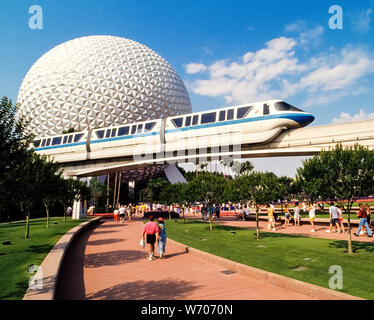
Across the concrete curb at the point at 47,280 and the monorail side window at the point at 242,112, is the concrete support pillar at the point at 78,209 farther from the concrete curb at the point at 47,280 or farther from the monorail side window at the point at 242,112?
the concrete curb at the point at 47,280

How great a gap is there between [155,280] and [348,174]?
7441 mm

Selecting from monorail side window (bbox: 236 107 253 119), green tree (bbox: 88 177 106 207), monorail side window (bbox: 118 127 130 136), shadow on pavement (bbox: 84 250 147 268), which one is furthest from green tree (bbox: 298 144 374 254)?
green tree (bbox: 88 177 106 207)

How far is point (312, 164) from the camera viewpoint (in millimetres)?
10336

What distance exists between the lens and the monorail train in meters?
22.4

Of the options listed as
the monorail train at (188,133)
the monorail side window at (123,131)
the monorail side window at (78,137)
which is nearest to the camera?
the monorail train at (188,133)

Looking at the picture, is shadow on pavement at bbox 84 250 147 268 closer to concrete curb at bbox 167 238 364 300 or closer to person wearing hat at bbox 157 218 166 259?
person wearing hat at bbox 157 218 166 259

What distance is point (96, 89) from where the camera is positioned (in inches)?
1789

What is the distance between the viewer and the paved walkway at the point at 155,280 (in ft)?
19.1

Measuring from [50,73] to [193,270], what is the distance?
174ft

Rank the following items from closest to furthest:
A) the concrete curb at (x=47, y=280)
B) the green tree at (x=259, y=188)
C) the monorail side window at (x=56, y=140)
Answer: the concrete curb at (x=47, y=280) < the green tree at (x=259, y=188) < the monorail side window at (x=56, y=140)

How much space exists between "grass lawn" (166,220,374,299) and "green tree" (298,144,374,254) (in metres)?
1.07

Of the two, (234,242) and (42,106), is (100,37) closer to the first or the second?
(42,106)

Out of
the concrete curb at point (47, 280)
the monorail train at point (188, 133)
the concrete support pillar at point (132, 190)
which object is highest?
the monorail train at point (188, 133)

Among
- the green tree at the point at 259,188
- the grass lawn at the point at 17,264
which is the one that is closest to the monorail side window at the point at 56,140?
the grass lawn at the point at 17,264
